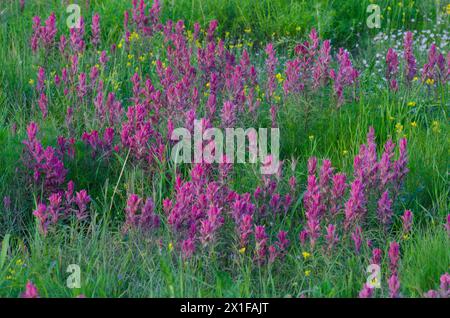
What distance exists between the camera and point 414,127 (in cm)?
504

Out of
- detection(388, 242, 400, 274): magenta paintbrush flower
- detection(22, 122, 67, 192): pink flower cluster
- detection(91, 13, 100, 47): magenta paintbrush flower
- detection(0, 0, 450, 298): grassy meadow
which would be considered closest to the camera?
detection(388, 242, 400, 274): magenta paintbrush flower

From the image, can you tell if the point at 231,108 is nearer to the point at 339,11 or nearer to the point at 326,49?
the point at 326,49

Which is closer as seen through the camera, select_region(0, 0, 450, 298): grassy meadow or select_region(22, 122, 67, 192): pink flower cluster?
select_region(0, 0, 450, 298): grassy meadow

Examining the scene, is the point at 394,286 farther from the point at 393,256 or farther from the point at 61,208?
the point at 61,208

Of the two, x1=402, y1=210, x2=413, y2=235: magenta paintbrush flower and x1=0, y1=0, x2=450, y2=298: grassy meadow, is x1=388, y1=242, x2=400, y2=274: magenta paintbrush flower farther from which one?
x1=402, y1=210, x2=413, y2=235: magenta paintbrush flower

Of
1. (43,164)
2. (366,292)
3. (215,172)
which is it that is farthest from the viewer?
(215,172)

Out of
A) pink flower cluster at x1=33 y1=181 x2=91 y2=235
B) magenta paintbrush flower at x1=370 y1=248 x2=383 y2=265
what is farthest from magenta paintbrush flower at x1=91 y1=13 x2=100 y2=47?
magenta paintbrush flower at x1=370 y1=248 x2=383 y2=265

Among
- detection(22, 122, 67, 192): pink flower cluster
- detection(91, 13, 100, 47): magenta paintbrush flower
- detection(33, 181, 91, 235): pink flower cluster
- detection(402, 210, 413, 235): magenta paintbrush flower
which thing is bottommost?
detection(402, 210, 413, 235): magenta paintbrush flower

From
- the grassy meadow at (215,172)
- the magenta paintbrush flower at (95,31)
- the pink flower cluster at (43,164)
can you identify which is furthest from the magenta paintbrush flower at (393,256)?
the magenta paintbrush flower at (95,31)

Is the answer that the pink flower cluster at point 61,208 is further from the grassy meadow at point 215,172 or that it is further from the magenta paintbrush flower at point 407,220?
the magenta paintbrush flower at point 407,220

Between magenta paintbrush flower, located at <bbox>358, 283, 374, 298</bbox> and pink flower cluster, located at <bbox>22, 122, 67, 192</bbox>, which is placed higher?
pink flower cluster, located at <bbox>22, 122, 67, 192</bbox>

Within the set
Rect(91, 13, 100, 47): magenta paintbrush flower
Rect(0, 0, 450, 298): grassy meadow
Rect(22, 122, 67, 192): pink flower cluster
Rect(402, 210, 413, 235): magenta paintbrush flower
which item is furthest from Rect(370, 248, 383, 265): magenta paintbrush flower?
Rect(91, 13, 100, 47): magenta paintbrush flower

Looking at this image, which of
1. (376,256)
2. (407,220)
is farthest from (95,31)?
(376,256)

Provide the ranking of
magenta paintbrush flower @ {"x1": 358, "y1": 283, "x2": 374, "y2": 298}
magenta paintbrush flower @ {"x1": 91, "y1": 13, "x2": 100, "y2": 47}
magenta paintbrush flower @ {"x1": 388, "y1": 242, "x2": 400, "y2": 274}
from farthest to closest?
1. magenta paintbrush flower @ {"x1": 91, "y1": 13, "x2": 100, "y2": 47}
2. magenta paintbrush flower @ {"x1": 388, "y1": 242, "x2": 400, "y2": 274}
3. magenta paintbrush flower @ {"x1": 358, "y1": 283, "x2": 374, "y2": 298}
